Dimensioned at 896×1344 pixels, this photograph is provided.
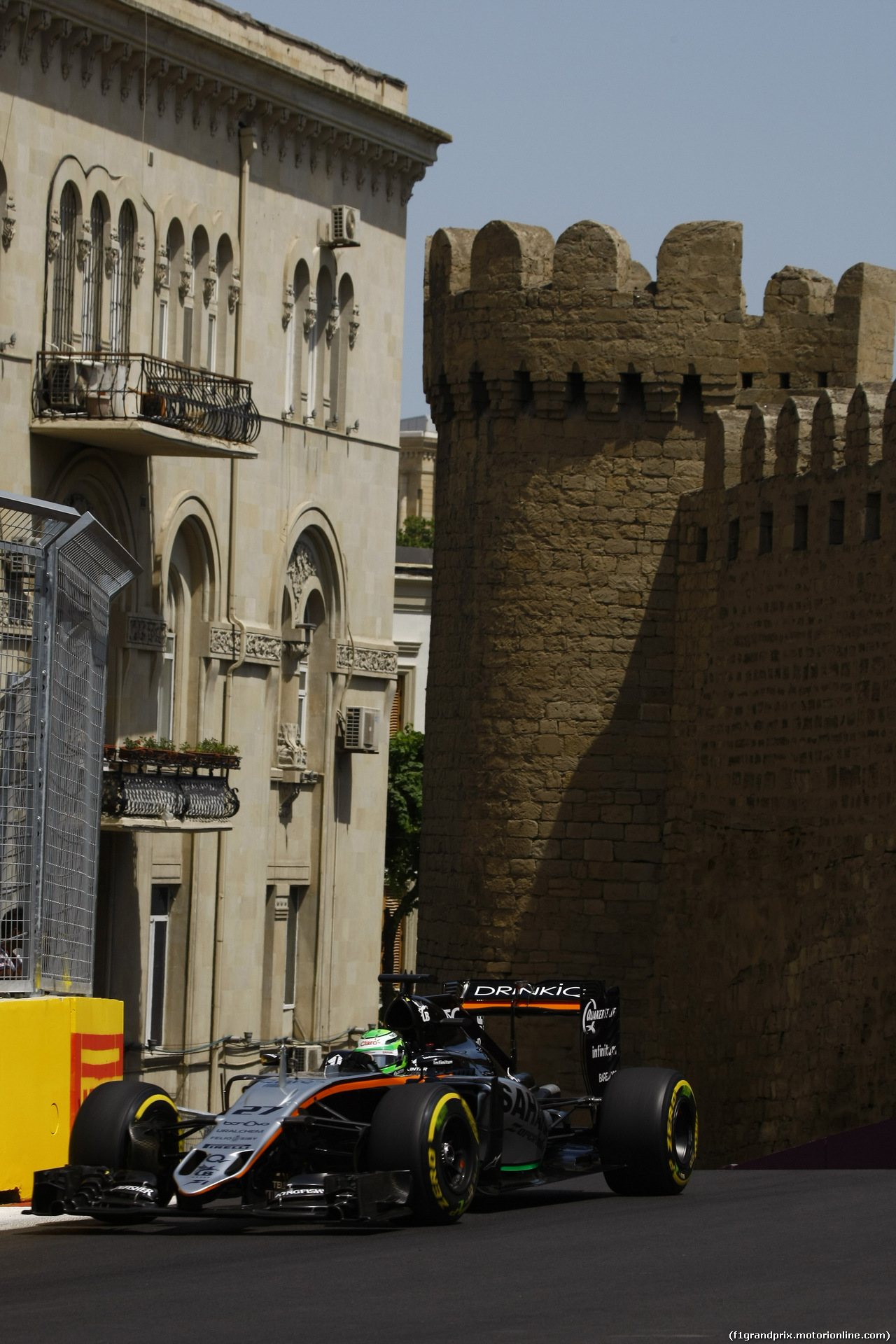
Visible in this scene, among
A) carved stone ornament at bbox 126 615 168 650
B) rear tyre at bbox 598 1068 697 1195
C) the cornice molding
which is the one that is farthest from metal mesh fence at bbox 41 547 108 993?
the cornice molding

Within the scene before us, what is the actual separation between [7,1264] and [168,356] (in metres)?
16.0

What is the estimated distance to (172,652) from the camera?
2616cm

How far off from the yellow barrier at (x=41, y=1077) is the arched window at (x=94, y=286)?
12.0 metres

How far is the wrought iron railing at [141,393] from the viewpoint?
2359 cm

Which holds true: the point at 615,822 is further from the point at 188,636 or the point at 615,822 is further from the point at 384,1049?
the point at 384,1049

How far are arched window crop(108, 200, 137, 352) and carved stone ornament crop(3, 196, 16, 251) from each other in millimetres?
1722

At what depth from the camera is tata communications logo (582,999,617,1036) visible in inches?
609

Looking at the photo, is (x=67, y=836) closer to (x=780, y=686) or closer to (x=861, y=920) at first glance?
(x=861, y=920)

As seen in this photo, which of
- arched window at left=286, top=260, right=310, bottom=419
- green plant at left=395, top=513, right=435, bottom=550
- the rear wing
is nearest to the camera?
the rear wing

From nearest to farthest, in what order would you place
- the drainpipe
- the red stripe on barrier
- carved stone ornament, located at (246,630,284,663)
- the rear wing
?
the red stripe on barrier → the rear wing → the drainpipe → carved stone ornament, located at (246,630,284,663)

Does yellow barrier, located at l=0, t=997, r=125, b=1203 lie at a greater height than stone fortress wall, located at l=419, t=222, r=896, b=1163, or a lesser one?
lesser

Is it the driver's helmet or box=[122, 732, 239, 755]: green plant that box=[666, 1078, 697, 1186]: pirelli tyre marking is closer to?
the driver's helmet

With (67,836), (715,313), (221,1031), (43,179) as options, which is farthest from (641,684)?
(67,836)

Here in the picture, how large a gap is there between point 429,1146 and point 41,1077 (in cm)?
231
